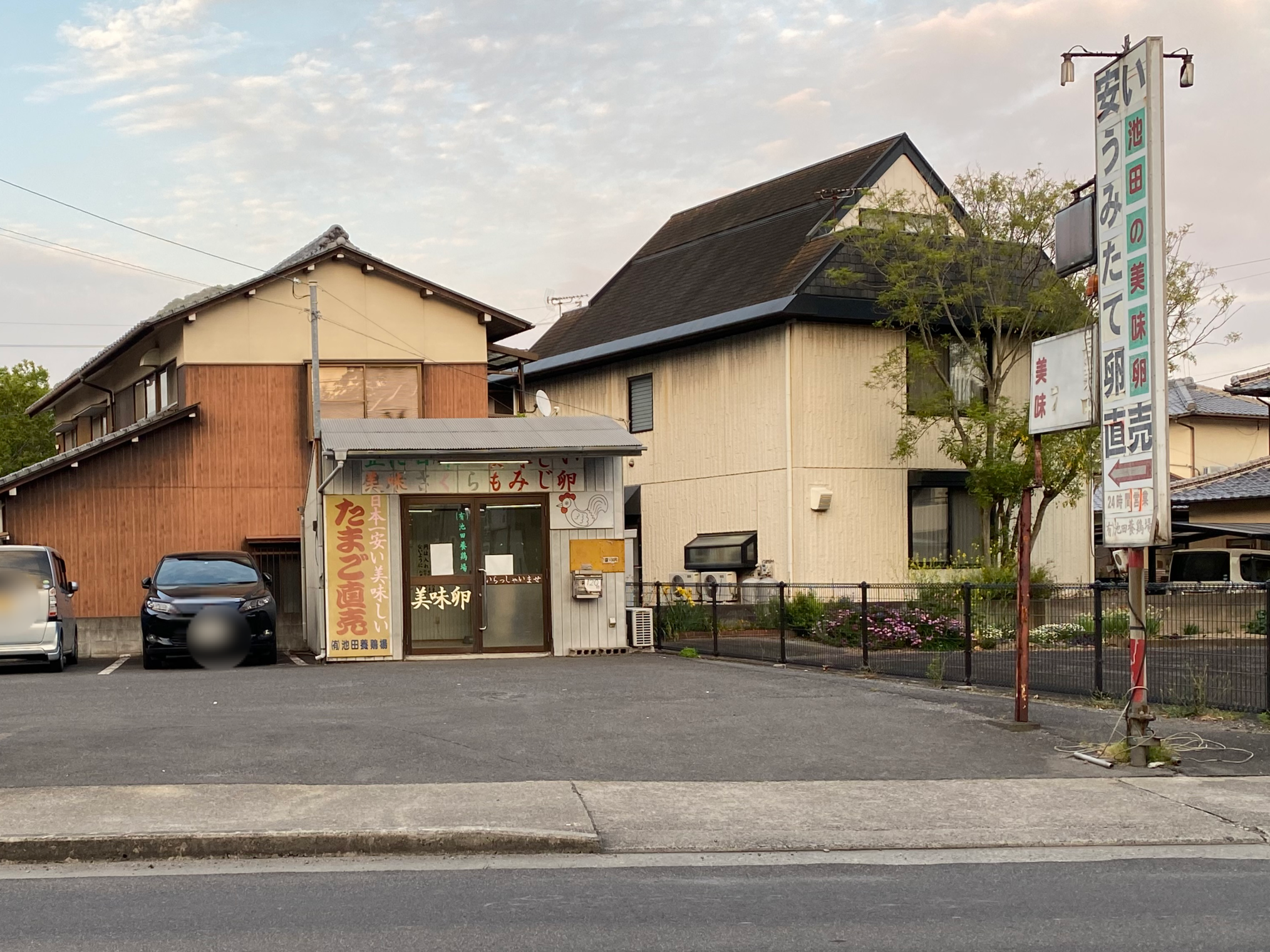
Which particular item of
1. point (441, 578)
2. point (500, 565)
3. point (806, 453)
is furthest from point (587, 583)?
point (806, 453)

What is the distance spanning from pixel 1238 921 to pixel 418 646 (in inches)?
571

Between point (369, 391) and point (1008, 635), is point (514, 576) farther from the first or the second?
point (369, 391)

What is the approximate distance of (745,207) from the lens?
102ft

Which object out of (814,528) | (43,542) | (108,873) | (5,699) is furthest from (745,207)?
(108,873)

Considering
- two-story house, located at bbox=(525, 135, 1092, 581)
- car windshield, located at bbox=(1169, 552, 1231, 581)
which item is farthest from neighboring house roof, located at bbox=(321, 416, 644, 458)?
car windshield, located at bbox=(1169, 552, 1231, 581)

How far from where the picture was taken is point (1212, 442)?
4738 cm

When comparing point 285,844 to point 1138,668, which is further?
point 1138,668

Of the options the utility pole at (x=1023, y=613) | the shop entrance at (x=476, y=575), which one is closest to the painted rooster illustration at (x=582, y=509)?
the shop entrance at (x=476, y=575)

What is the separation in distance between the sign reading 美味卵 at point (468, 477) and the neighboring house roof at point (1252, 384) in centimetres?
1287

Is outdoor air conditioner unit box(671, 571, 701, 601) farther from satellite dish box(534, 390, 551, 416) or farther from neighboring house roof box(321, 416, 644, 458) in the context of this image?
satellite dish box(534, 390, 551, 416)

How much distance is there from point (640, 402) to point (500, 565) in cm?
1034

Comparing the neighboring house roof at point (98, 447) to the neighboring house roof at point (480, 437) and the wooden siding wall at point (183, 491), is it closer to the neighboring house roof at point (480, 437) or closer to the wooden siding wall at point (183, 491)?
the wooden siding wall at point (183, 491)

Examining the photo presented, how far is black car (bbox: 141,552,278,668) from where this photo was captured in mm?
18578

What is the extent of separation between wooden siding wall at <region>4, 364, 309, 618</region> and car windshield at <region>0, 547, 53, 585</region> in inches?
253
